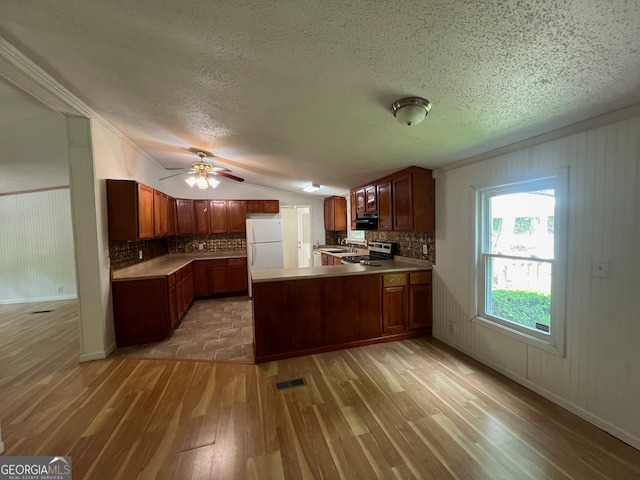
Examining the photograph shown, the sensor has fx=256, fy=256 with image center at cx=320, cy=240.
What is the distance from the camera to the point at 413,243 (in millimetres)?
3814

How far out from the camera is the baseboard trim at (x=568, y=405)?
1710 millimetres

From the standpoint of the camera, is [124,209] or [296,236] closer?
[124,209]

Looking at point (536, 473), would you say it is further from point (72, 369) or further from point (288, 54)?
point (72, 369)

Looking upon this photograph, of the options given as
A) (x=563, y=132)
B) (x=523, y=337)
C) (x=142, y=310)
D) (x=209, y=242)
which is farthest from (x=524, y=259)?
(x=209, y=242)

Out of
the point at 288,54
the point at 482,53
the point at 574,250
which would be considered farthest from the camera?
the point at 574,250

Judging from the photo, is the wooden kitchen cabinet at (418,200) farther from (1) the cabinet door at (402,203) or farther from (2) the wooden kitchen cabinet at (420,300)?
(2) the wooden kitchen cabinet at (420,300)

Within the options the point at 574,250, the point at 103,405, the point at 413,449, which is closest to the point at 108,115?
the point at 103,405

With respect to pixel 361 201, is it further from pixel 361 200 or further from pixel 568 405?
pixel 568 405

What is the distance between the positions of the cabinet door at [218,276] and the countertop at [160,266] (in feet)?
0.43

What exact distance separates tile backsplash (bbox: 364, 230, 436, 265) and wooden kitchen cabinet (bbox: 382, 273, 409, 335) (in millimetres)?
483

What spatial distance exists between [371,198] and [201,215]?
149 inches

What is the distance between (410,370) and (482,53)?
2.65 m

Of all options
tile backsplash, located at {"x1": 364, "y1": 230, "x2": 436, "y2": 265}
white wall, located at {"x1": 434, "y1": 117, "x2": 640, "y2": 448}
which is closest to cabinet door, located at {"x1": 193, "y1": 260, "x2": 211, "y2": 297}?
tile backsplash, located at {"x1": 364, "y1": 230, "x2": 436, "y2": 265}

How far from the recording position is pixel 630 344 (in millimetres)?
1704
